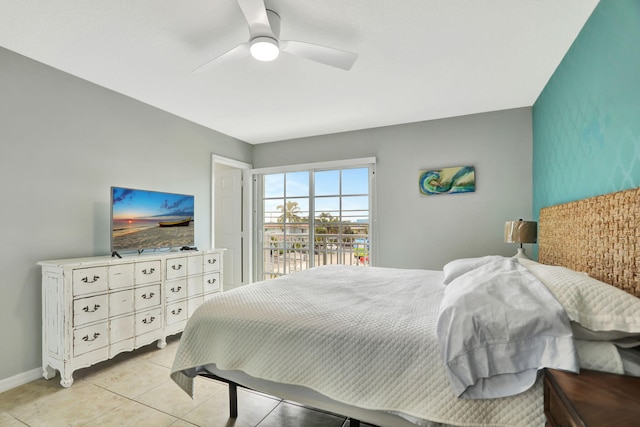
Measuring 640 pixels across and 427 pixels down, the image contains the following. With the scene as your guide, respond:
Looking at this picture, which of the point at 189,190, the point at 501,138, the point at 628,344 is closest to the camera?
the point at 628,344

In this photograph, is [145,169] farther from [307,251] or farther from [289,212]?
[307,251]

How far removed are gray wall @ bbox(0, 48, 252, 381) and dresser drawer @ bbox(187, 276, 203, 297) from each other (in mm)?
854

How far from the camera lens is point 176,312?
3.19 metres

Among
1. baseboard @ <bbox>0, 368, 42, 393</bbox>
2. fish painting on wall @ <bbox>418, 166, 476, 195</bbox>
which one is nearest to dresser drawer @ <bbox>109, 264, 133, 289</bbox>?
baseboard @ <bbox>0, 368, 42, 393</bbox>

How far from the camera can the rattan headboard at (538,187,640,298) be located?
4.59ft

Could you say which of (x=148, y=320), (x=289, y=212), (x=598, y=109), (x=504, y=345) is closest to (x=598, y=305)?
(x=504, y=345)

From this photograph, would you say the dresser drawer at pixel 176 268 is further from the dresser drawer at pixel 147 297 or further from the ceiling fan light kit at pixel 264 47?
the ceiling fan light kit at pixel 264 47

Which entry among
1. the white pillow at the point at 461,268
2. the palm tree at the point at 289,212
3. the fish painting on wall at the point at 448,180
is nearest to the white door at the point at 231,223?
the palm tree at the point at 289,212

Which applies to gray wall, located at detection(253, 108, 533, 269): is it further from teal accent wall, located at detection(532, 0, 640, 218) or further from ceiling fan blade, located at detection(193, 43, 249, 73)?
ceiling fan blade, located at detection(193, 43, 249, 73)

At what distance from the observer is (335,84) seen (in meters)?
2.91

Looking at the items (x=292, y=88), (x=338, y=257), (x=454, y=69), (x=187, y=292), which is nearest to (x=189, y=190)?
(x=187, y=292)

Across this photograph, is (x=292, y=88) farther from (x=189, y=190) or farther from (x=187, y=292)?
(x=187, y=292)

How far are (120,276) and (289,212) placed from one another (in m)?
2.58

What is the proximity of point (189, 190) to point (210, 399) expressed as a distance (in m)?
2.55
